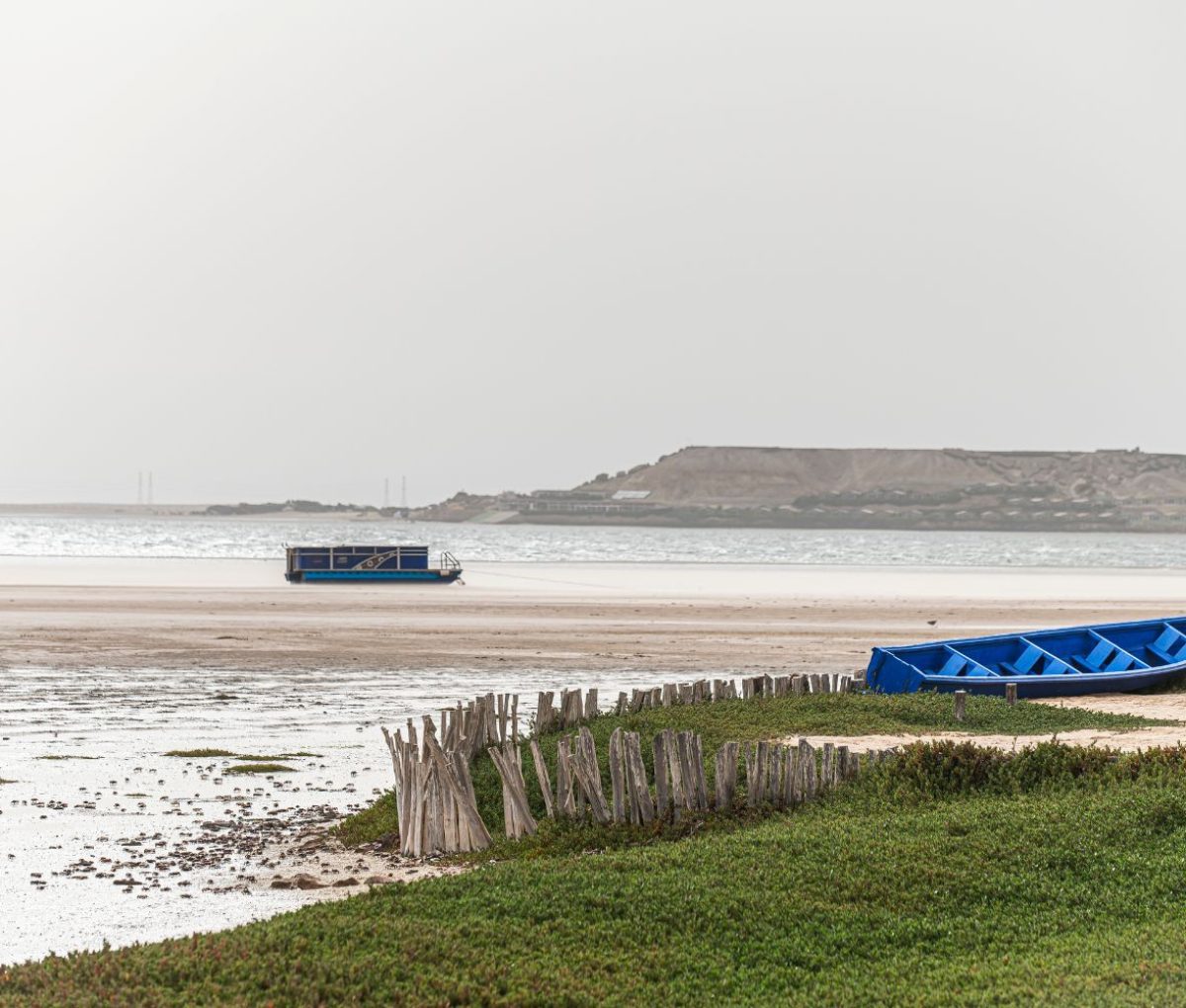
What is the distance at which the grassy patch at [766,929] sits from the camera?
6312mm

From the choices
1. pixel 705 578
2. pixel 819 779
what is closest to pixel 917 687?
pixel 819 779

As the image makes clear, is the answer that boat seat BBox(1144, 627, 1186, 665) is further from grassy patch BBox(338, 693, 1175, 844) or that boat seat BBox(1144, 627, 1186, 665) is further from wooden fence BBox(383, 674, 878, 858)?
wooden fence BBox(383, 674, 878, 858)

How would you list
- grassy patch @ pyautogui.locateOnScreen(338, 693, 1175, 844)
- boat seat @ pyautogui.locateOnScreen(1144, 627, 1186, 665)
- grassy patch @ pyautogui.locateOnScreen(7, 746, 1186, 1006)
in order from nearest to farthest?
1. grassy patch @ pyautogui.locateOnScreen(7, 746, 1186, 1006)
2. grassy patch @ pyautogui.locateOnScreen(338, 693, 1175, 844)
3. boat seat @ pyautogui.locateOnScreen(1144, 627, 1186, 665)

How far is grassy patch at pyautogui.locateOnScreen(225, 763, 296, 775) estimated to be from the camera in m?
13.3

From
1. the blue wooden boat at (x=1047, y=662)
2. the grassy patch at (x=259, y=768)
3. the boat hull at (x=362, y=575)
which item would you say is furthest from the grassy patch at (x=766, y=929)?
the boat hull at (x=362, y=575)

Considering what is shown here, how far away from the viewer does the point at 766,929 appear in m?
7.28

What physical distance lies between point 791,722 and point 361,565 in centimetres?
3767

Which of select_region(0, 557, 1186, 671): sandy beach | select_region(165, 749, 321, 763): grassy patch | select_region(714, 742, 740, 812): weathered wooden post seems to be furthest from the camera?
select_region(0, 557, 1186, 671): sandy beach

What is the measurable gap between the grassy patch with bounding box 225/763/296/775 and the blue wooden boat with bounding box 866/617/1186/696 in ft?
24.8

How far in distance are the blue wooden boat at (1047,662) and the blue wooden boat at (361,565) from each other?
30.8 metres

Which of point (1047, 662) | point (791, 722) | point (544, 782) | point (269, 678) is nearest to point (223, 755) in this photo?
point (544, 782)

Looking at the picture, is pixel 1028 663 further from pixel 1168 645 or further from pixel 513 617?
pixel 513 617

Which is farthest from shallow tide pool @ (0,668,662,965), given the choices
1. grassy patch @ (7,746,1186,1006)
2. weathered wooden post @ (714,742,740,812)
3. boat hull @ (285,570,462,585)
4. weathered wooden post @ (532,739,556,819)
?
boat hull @ (285,570,462,585)

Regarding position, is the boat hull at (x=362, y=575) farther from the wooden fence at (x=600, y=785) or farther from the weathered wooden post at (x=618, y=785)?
the weathered wooden post at (x=618, y=785)
